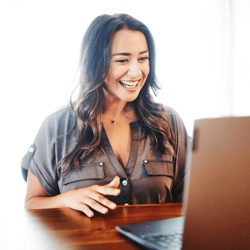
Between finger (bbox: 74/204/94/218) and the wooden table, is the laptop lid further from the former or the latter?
finger (bbox: 74/204/94/218)

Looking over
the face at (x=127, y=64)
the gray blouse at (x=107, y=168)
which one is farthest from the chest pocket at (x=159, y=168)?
the face at (x=127, y=64)

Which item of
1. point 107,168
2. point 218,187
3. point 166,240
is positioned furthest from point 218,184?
point 107,168

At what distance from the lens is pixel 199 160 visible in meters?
0.38

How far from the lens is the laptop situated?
0.37 metres

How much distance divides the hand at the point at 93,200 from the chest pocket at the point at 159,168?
0.32m

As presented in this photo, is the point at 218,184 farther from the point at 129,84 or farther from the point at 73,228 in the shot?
the point at 129,84

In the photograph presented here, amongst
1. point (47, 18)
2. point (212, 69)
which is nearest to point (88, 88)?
point (47, 18)

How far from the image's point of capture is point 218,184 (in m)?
0.38

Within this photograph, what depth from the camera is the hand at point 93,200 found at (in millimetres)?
724

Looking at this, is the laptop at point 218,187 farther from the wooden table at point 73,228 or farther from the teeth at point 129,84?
the teeth at point 129,84

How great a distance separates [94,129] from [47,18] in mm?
1244

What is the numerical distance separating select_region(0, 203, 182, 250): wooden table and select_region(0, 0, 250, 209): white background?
87 cm

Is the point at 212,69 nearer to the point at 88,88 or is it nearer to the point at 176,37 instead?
the point at 176,37

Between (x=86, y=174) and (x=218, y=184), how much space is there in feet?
2.50
